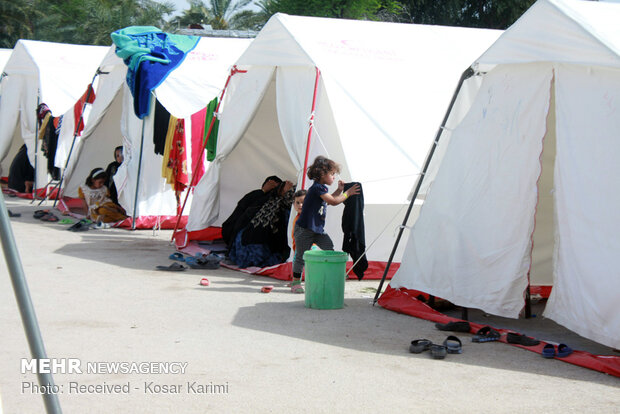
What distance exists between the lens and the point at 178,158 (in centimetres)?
1093

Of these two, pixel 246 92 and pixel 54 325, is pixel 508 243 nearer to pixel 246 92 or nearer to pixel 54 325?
pixel 54 325

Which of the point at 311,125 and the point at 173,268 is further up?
the point at 311,125

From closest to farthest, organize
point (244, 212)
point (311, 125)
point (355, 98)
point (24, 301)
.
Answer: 1. point (24, 301)
2. point (311, 125)
3. point (355, 98)
4. point (244, 212)

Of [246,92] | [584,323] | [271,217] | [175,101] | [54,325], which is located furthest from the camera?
[175,101]

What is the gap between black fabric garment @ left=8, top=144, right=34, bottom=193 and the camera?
15995mm

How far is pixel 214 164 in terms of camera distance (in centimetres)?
977

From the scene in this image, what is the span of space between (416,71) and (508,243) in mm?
3726

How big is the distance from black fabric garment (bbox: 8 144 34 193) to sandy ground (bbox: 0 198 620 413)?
28.9 ft

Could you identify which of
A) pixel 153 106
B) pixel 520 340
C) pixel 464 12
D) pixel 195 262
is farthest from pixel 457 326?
pixel 464 12

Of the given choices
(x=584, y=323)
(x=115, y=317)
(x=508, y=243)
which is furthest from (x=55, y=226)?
(x=584, y=323)

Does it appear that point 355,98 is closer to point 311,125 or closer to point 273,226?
point 311,125

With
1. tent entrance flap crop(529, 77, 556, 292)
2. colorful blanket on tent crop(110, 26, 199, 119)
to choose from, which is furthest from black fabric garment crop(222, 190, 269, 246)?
tent entrance flap crop(529, 77, 556, 292)

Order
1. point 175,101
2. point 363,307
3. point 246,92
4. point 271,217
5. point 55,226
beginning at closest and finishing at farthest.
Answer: point 363,307 < point 271,217 < point 246,92 < point 175,101 < point 55,226

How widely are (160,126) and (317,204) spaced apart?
4617 mm
